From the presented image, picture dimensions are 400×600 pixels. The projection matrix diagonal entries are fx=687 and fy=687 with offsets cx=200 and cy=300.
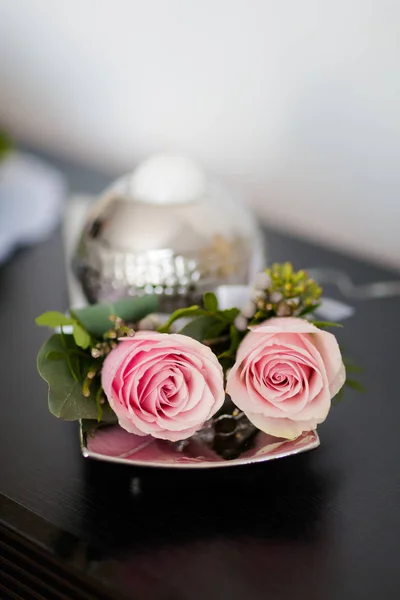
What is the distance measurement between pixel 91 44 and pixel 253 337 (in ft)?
2.56

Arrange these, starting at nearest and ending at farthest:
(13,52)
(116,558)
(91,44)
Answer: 1. (116,558)
2. (91,44)
3. (13,52)

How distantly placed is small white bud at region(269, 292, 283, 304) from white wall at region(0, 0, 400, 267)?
371mm

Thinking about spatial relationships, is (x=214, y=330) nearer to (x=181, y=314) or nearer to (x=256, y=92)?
(x=181, y=314)

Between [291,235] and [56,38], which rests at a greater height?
[56,38]

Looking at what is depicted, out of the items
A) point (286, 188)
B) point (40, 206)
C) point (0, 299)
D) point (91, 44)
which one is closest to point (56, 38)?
point (91, 44)

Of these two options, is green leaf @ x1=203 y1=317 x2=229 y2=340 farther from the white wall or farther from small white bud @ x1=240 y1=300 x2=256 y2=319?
the white wall

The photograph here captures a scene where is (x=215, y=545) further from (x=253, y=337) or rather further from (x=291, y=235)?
(x=291, y=235)

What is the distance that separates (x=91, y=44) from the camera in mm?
1033

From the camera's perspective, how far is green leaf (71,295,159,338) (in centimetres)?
43

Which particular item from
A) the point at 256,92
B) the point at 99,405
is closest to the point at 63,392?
the point at 99,405

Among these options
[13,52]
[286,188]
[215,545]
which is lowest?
[215,545]

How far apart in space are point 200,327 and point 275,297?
5 cm

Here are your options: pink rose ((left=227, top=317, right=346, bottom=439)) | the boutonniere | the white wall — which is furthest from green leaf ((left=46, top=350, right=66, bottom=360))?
the white wall

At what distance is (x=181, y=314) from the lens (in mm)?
416
